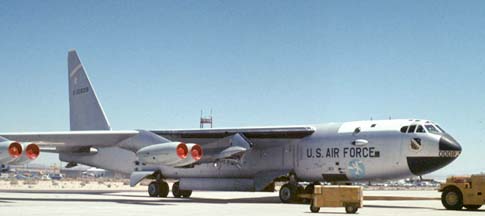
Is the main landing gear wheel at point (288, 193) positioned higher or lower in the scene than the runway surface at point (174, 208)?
higher

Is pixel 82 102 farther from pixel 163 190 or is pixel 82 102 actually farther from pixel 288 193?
pixel 288 193

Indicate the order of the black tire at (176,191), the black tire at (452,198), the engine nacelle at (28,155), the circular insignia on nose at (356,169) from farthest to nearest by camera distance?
the black tire at (176,191) < the circular insignia on nose at (356,169) < the engine nacelle at (28,155) < the black tire at (452,198)

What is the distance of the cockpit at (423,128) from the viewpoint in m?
23.5

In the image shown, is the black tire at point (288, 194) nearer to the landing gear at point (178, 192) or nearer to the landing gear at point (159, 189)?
the landing gear at point (178, 192)

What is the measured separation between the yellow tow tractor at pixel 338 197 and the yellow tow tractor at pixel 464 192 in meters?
4.10

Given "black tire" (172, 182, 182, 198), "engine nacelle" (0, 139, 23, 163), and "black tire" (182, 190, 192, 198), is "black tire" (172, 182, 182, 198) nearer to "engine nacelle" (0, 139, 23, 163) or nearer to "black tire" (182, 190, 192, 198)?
"black tire" (182, 190, 192, 198)

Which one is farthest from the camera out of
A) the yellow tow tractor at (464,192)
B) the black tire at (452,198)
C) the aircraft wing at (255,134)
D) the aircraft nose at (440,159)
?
the aircraft wing at (255,134)

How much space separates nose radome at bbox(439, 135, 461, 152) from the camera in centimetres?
2309

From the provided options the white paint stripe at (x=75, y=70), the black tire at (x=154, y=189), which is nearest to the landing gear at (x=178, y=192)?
the black tire at (x=154, y=189)

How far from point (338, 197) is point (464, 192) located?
4.81 meters

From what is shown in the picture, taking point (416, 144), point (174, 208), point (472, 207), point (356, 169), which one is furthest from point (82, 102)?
point (472, 207)

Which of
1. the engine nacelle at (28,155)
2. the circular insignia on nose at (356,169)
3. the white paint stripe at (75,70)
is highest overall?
the white paint stripe at (75,70)

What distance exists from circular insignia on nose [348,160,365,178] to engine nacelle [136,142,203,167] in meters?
5.83

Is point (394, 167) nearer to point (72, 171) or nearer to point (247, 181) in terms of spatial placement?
point (247, 181)
